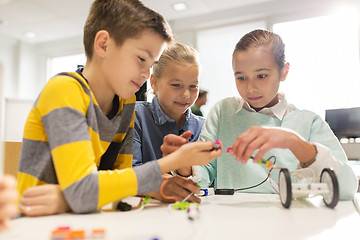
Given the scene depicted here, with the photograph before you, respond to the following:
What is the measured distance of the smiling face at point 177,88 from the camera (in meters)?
1.24

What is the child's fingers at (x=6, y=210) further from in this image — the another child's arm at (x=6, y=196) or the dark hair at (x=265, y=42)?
the dark hair at (x=265, y=42)

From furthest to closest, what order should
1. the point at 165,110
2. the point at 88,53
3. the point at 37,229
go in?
the point at 165,110, the point at 88,53, the point at 37,229

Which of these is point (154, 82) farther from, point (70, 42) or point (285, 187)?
point (70, 42)

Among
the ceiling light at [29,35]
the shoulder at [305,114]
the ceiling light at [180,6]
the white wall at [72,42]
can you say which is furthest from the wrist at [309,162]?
the ceiling light at [29,35]

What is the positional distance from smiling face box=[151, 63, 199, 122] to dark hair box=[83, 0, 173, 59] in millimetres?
392

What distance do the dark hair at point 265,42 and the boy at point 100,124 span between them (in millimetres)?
263

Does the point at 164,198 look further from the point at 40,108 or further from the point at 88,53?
the point at 88,53

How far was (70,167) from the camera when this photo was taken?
1.92 feet

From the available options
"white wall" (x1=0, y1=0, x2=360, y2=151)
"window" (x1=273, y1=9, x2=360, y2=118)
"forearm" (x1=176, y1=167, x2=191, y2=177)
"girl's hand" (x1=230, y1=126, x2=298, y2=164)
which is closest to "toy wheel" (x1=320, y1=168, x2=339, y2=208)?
"girl's hand" (x1=230, y1=126, x2=298, y2=164)

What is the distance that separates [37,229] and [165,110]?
86 centimetres

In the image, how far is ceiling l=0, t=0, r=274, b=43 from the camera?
3479 millimetres

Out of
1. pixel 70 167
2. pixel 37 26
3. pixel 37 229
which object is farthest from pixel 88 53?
pixel 37 26

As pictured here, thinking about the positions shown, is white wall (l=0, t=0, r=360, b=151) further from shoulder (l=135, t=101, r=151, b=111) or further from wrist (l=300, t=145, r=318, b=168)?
wrist (l=300, t=145, r=318, b=168)

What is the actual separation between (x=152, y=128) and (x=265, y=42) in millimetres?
578
